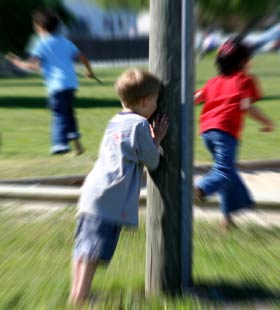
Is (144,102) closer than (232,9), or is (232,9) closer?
(144,102)

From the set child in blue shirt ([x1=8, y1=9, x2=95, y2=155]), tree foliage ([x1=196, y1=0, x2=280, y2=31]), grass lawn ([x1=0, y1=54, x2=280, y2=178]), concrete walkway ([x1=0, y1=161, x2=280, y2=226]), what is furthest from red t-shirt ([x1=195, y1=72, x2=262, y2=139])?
tree foliage ([x1=196, y1=0, x2=280, y2=31])

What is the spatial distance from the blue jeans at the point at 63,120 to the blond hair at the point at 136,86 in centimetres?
545

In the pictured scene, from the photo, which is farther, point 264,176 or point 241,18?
point 241,18

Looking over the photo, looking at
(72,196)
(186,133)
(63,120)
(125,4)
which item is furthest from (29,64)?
(125,4)

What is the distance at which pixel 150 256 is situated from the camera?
4887mm

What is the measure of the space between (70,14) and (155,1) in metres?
18.2

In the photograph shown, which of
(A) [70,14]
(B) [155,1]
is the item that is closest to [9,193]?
(B) [155,1]

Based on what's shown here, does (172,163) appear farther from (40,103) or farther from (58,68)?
(40,103)

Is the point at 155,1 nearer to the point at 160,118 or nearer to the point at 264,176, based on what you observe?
the point at 160,118

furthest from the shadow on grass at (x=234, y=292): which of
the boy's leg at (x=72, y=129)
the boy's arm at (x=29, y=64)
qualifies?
the boy's arm at (x=29, y=64)

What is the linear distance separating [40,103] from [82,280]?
15.8 metres

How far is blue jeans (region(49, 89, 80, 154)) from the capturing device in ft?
33.4

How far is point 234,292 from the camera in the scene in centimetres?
497

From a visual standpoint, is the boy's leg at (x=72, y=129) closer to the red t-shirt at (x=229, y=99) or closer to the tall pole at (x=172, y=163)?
the red t-shirt at (x=229, y=99)
